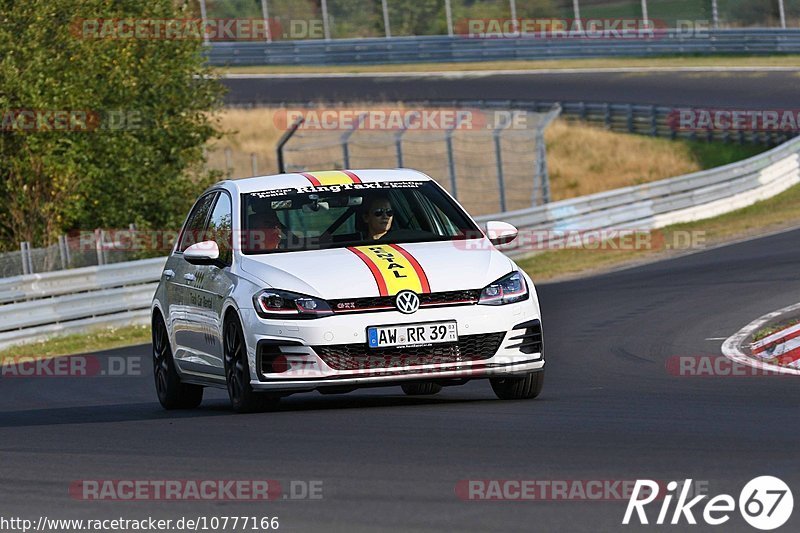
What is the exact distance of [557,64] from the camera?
1991 inches

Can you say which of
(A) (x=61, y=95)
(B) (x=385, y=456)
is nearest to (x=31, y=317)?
(A) (x=61, y=95)

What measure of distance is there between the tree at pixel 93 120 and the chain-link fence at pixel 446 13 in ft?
68.0

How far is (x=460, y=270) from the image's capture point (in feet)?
31.8

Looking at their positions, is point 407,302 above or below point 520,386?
above

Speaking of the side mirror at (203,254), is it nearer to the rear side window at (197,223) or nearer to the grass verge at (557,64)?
the rear side window at (197,223)

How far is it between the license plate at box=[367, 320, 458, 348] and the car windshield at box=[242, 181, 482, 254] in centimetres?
98

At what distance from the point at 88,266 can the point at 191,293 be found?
1167 centimetres

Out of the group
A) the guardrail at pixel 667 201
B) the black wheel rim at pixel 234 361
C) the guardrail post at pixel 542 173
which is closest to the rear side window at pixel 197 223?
the black wheel rim at pixel 234 361

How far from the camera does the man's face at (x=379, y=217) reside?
10.4 m

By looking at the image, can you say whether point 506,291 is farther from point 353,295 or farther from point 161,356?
point 161,356

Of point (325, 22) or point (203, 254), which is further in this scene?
point (325, 22)

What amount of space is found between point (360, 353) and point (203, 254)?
1.48 metres
